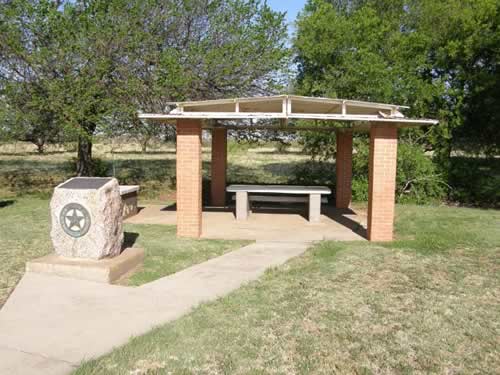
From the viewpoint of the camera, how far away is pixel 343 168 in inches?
479

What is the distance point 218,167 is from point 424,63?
8.29 metres

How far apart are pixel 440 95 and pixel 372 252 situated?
994cm

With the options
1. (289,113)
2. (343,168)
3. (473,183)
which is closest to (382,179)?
(289,113)

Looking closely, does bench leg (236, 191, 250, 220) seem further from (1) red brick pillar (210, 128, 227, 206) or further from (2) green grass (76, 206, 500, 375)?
(2) green grass (76, 206, 500, 375)

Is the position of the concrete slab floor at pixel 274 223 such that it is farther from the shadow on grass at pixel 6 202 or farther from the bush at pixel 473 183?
the bush at pixel 473 183

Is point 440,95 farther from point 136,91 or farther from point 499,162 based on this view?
point 136,91

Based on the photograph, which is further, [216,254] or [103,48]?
[103,48]

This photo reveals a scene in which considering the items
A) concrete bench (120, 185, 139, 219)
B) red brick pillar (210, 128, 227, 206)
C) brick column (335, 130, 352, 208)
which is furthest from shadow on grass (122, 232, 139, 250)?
brick column (335, 130, 352, 208)

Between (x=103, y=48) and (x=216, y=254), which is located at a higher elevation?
(x=103, y=48)

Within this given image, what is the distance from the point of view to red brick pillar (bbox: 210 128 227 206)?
40.6 feet

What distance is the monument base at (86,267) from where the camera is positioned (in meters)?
5.35

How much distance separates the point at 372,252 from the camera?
23.0ft

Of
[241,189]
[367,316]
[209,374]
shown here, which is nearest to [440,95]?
[241,189]

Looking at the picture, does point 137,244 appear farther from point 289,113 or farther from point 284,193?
point 284,193
